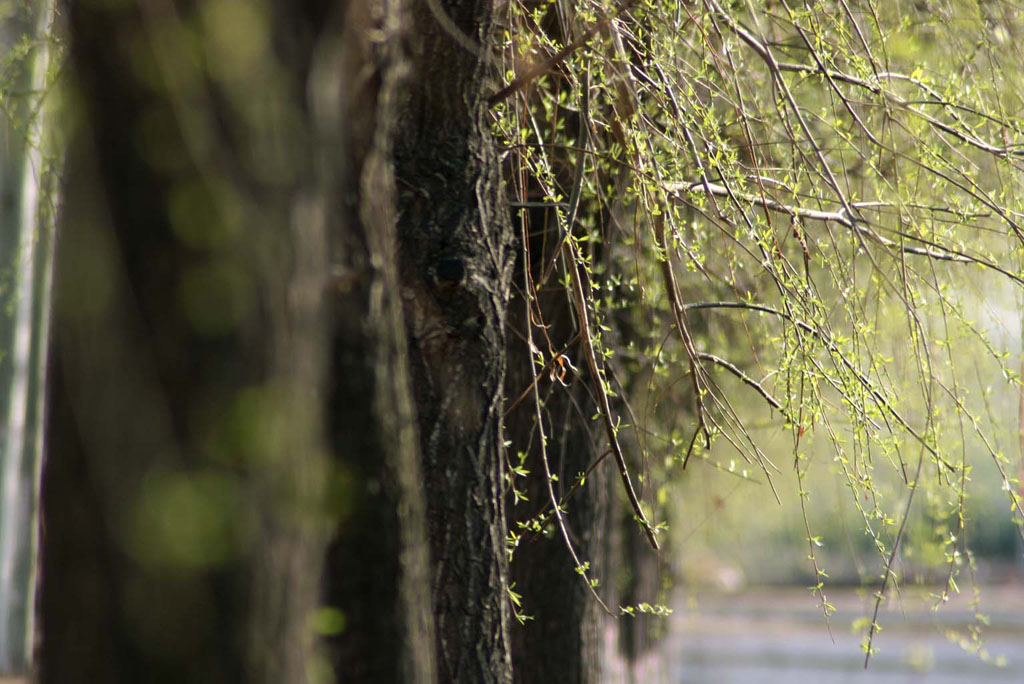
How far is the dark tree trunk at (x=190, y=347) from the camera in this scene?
139cm

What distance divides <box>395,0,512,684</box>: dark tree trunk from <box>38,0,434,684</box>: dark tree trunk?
0.94 meters

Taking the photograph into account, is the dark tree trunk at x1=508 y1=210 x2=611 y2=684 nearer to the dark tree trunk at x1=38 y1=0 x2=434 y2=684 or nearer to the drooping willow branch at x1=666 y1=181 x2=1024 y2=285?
the drooping willow branch at x1=666 y1=181 x2=1024 y2=285

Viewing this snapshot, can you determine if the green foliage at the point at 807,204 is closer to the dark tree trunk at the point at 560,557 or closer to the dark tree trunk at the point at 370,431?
the dark tree trunk at the point at 560,557

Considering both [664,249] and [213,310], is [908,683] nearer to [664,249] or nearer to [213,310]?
[664,249]

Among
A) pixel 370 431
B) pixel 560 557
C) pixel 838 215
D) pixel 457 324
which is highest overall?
pixel 838 215

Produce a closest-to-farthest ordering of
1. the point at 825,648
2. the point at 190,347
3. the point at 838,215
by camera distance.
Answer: the point at 190,347 → the point at 838,215 → the point at 825,648

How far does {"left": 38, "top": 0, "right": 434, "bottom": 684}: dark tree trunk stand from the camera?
1392 millimetres

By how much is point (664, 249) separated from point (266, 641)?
243 cm

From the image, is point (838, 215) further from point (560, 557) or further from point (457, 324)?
point (457, 324)

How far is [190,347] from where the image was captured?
1.44 meters

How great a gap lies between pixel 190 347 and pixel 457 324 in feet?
3.87

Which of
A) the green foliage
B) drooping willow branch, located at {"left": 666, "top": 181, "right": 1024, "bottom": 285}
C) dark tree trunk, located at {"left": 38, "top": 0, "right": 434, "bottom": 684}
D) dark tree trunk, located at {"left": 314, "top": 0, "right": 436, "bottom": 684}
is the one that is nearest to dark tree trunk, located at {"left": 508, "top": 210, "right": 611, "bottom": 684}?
the green foliage

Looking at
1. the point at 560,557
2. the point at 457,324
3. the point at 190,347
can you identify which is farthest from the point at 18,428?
the point at 190,347

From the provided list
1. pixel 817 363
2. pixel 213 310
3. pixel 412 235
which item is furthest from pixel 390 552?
pixel 817 363
